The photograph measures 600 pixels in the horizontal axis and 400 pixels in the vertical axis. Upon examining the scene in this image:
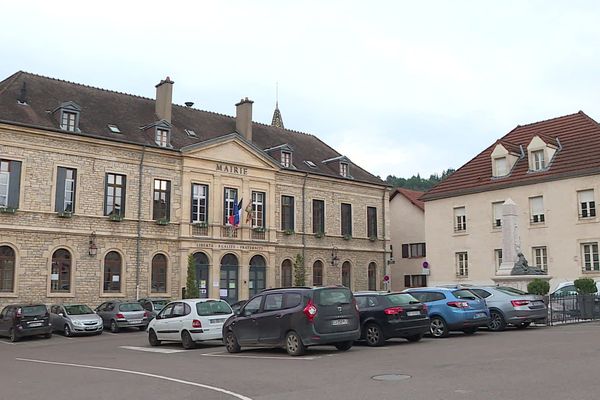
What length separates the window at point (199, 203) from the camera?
122 feet

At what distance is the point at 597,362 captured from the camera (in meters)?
11.7

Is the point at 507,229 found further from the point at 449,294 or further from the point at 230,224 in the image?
Answer: the point at 230,224

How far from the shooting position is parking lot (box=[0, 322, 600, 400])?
9.62 metres

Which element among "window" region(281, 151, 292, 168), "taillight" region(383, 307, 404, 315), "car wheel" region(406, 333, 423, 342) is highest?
"window" region(281, 151, 292, 168)

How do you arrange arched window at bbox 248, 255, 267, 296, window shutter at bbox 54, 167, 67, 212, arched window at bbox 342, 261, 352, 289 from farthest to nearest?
arched window at bbox 342, 261, 352, 289 → arched window at bbox 248, 255, 267, 296 → window shutter at bbox 54, 167, 67, 212

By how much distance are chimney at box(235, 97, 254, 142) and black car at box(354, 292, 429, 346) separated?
84.2 feet

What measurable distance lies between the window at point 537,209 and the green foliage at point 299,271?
13.9m

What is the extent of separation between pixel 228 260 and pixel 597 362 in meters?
28.2

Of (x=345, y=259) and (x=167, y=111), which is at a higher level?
(x=167, y=111)

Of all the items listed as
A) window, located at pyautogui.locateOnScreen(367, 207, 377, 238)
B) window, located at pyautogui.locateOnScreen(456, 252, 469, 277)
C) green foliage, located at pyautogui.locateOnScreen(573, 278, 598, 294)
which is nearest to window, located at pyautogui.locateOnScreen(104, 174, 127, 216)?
window, located at pyautogui.locateOnScreen(367, 207, 377, 238)

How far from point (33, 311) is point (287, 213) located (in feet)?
63.8

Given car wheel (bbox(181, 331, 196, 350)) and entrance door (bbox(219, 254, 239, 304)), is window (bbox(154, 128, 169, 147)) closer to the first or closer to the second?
entrance door (bbox(219, 254, 239, 304))

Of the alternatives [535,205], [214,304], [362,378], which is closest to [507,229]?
[535,205]

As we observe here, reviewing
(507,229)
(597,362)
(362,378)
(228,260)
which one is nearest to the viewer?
(362,378)
